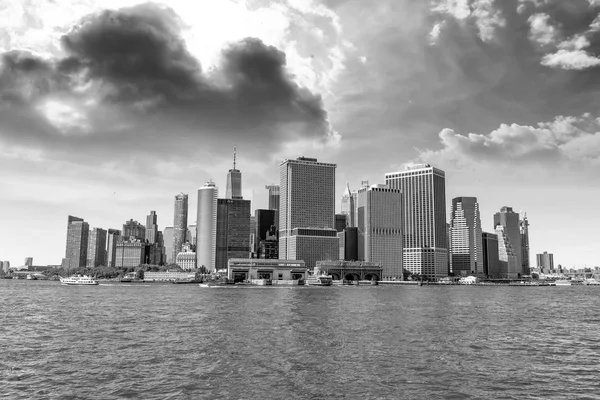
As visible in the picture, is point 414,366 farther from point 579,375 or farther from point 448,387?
point 579,375

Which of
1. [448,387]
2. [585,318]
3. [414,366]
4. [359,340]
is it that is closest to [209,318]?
[359,340]

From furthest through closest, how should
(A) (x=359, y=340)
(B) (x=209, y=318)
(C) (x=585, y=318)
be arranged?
1. (C) (x=585, y=318)
2. (B) (x=209, y=318)
3. (A) (x=359, y=340)

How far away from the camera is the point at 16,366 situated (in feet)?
150

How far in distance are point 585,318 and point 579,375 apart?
2318 inches

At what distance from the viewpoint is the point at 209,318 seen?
3381 inches

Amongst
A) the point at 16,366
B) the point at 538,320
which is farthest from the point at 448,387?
the point at 538,320

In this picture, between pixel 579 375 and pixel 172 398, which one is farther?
pixel 579 375

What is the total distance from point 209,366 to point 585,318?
77.7m

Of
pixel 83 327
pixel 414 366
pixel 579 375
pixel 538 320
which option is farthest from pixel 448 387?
pixel 538 320

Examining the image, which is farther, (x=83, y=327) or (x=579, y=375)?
(x=83, y=327)

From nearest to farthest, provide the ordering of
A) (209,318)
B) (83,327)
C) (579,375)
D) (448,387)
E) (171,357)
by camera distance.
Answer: (448,387)
(579,375)
(171,357)
(83,327)
(209,318)

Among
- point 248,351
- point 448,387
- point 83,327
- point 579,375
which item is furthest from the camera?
point 83,327

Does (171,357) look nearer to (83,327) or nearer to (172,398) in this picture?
(172,398)

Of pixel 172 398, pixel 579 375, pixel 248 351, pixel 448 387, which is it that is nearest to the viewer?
pixel 172 398
